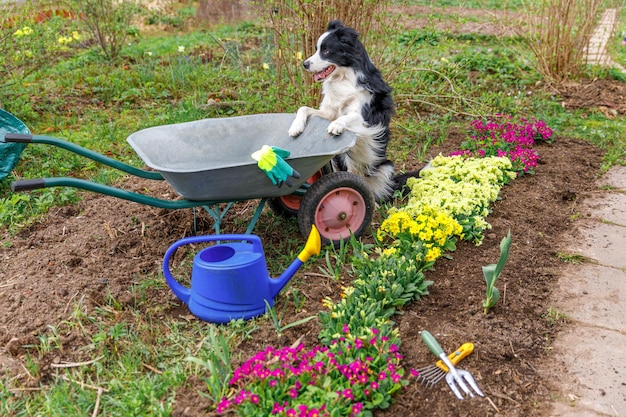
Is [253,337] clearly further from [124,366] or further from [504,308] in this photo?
[504,308]

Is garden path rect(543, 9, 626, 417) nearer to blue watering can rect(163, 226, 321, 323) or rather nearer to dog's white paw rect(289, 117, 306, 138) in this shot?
blue watering can rect(163, 226, 321, 323)

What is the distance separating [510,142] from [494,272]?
2195mm

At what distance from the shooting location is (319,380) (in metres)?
2.11

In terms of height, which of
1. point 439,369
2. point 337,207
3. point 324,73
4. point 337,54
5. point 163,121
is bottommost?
point 163,121

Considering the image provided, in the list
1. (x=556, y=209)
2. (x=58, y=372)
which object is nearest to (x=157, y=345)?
(x=58, y=372)

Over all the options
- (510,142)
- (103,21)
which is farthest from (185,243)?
(103,21)

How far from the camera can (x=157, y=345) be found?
8.24 ft

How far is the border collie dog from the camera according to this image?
3.34 metres

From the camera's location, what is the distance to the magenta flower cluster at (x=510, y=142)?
13.8ft

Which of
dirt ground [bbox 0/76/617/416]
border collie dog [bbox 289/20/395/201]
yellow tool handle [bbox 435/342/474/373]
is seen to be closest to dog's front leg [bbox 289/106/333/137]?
border collie dog [bbox 289/20/395/201]

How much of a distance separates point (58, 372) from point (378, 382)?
1.31 m

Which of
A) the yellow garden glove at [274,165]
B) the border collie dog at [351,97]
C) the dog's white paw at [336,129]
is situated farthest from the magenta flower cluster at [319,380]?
the border collie dog at [351,97]

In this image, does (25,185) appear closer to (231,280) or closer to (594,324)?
(231,280)

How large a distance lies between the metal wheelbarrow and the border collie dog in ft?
0.50
